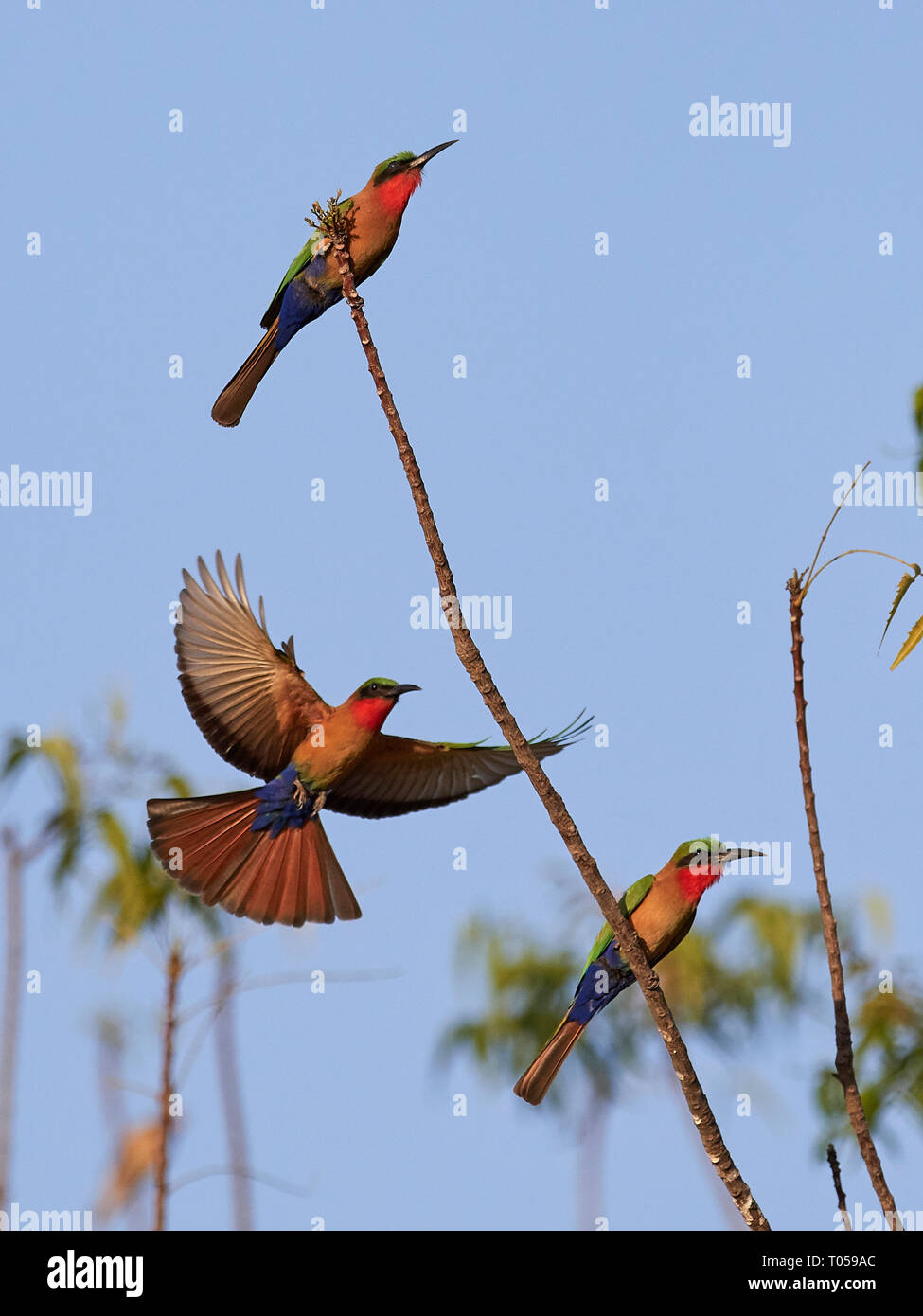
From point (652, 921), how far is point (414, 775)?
41.7 inches

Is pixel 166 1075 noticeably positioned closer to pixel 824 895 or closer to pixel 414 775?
pixel 414 775

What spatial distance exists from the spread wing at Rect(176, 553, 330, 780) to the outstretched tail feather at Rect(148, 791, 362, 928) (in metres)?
0.20

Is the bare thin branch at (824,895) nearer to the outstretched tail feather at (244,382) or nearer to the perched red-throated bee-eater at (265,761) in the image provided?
the perched red-throated bee-eater at (265,761)

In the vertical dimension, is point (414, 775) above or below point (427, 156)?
below

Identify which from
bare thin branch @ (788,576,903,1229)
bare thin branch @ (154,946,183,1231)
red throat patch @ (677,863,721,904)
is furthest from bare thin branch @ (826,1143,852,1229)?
bare thin branch @ (154,946,183,1231)

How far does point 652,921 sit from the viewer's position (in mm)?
4652

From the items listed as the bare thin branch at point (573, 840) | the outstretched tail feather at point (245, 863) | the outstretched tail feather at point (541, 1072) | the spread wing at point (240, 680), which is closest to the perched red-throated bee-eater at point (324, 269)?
the spread wing at point (240, 680)

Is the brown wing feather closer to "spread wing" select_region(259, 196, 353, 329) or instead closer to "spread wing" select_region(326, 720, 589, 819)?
"spread wing" select_region(326, 720, 589, 819)

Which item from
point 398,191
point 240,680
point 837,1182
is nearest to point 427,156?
point 398,191

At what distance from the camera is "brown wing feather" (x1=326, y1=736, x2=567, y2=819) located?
17.1 ft
